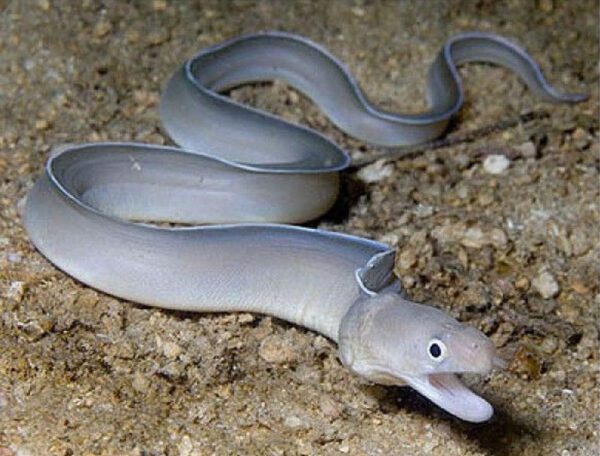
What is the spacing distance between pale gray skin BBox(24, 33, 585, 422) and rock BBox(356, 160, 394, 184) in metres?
0.25

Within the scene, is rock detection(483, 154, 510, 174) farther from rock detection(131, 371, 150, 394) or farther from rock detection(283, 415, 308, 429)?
rock detection(131, 371, 150, 394)

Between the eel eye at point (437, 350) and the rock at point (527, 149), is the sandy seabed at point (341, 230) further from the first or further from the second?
the eel eye at point (437, 350)

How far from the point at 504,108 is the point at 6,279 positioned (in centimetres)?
299

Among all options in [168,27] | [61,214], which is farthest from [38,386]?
[168,27]

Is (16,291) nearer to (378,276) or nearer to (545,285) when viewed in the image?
(378,276)

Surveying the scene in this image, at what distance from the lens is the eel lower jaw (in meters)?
2.55

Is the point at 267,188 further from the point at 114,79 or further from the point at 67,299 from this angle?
the point at 114,79

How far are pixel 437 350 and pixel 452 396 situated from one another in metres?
→ 0.16

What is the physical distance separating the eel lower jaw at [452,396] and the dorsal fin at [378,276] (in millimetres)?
433

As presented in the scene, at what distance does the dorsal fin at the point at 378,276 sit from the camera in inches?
122

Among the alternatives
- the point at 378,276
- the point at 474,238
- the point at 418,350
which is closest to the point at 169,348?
the point at 378,276

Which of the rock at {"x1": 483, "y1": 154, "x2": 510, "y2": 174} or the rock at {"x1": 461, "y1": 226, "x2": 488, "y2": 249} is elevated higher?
the rock at {"x1": 483, "y1": 154, "x2": 510, "y2": 174}

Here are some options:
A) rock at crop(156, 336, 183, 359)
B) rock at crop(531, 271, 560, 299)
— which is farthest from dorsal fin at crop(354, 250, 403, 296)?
rock at crop(531, 271, 560, 299)

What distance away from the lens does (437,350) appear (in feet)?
8.68
